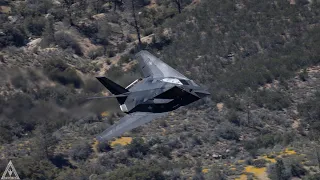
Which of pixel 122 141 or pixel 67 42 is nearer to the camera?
pixel 122 141

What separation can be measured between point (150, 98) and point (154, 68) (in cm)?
652

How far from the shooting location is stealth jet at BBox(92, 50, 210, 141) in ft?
158

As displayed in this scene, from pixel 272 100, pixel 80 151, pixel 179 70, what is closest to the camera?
pixel 80 151

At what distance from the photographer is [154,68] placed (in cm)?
5547

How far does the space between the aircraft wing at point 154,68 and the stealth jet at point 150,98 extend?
1.47 m

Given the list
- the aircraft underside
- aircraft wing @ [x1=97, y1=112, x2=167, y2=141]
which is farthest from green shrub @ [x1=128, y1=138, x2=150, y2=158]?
the aircraft underside

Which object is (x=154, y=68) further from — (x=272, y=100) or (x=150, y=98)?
(x=272, y=100)

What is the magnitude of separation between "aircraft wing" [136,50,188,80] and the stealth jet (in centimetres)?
147

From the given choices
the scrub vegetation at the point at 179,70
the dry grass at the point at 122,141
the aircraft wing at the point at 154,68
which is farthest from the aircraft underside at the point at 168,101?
the dry grass at the point at 122,141

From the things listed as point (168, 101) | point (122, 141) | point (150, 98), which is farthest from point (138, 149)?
point (168, 101)

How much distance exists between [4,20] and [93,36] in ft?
39.6

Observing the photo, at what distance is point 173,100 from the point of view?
48.6 metres

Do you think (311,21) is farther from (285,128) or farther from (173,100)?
(173,100)

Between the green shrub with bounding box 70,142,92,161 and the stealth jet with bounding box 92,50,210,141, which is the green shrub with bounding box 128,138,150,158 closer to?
the green shrub with bounding box 70,142,92,161
